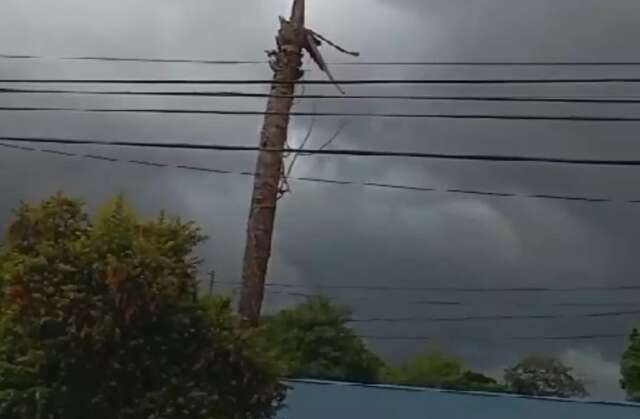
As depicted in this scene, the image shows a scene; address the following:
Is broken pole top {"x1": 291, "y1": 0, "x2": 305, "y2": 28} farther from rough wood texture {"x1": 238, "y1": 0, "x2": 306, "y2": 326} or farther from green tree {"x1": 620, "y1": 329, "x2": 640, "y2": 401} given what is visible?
green tree {"x1": 620, "y1": 329, "x2": 640, "y2": 401}

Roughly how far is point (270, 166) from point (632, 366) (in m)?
44.3

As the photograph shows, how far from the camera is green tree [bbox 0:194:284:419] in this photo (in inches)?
594

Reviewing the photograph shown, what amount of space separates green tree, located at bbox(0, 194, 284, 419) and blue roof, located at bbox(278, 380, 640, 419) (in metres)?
11.1

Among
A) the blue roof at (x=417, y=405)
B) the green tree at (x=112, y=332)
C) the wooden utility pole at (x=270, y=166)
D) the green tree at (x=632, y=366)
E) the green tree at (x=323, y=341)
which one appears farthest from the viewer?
the green tree at (x=632, y=366)

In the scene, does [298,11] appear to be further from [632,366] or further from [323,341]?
[632,366]

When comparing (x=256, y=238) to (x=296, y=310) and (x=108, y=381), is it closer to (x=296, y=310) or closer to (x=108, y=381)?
(x=108, y=381)

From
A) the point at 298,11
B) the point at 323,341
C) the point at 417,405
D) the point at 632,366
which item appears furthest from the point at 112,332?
the point at 632,366

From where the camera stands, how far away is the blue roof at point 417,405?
89.4ft

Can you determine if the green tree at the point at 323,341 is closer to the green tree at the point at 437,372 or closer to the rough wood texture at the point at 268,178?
the green tree at the point at 437,372

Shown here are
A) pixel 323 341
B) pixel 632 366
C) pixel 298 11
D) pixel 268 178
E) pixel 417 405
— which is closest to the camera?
pixel 268 178

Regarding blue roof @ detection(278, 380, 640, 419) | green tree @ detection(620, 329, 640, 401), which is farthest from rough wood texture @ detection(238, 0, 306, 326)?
green tree @ detection(620, 329, 640, 401)

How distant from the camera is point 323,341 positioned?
52.1 m

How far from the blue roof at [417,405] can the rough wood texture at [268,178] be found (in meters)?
10.4

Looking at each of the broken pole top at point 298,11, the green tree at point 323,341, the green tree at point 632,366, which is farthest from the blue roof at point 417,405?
the green tree at point 632,366
